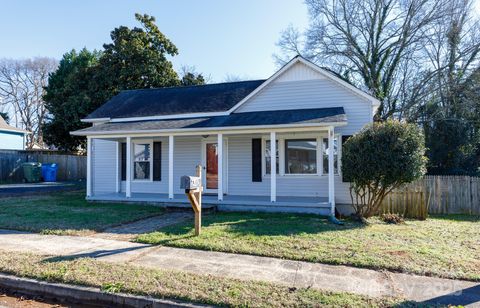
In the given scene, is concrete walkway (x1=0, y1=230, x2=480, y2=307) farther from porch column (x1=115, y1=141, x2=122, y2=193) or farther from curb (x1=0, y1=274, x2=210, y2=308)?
porch column (x1=115, y1=141, x2=122, y2=193)

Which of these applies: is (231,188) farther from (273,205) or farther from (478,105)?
(478,105)

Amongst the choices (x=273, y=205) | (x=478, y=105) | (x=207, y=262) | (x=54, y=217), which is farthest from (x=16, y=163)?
(x=478, y=105)

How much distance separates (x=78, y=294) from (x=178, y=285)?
4.41 ft

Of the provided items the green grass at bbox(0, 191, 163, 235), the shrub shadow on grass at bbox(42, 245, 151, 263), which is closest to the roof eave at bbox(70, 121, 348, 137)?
the green grass at bbox(0, 191, 163, 235)

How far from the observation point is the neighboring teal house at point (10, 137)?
28.1 meters

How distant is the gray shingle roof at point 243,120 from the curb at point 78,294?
7210mm

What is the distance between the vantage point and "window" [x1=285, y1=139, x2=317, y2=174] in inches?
479

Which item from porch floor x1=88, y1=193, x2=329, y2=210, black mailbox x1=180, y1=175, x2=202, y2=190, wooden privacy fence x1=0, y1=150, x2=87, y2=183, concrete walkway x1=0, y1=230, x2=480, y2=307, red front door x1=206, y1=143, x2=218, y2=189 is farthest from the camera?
wooden privacy fence x1=0, y1=150, x2=87, y2=183

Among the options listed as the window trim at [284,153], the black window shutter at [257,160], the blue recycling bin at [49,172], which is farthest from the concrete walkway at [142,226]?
the blue recycling bin at [49,172]

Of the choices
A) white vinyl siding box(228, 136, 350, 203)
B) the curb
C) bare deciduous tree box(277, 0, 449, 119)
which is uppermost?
bare deciduous tree box(277, 0, 449, 119)

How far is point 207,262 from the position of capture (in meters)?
5.67

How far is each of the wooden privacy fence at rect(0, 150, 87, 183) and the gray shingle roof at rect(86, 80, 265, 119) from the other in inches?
397

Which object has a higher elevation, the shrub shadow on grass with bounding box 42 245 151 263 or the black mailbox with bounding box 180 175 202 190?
the black mailbox with bounding box 180 175 202 190

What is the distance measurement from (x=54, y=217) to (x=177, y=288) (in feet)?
22.0
